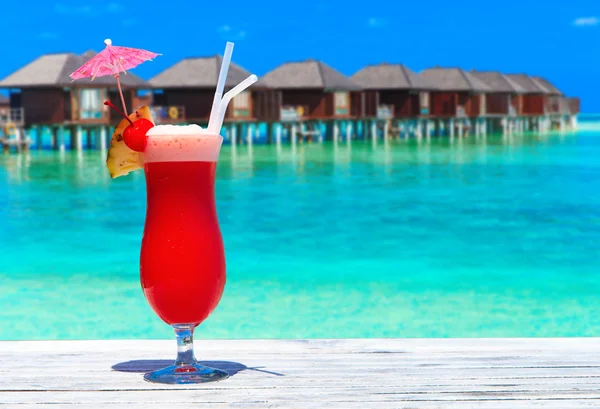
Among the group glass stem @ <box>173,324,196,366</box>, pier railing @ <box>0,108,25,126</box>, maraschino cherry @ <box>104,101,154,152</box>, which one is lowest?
glass stem @ <box>173,324,196,366</box>

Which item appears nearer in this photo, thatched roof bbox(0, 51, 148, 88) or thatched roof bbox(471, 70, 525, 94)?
thatched roof bbox(0, 51, 148, 88)

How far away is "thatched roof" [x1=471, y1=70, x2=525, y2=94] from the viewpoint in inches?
2522

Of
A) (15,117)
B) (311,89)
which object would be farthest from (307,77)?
(15,117)

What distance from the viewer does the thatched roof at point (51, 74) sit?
3372cm

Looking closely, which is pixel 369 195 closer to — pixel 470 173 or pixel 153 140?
pixel 470 173

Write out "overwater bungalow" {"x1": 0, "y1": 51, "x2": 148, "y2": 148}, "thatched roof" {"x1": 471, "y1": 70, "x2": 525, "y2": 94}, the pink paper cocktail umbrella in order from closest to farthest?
the pink paper cocktail umbrella → "overwater bungalow" {"x1": 0, "y1": 51, "x2": 148, "y2": 148} → "thatched roof" {"x1": 471, "y1": 70, "x2": 525, "y2": 94}

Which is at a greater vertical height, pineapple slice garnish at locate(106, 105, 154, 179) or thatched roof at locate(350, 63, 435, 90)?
thatched roof at locate(350, 63, 435, 90)

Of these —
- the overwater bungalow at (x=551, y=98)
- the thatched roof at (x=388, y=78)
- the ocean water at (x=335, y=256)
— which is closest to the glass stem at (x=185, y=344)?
the ocean water at (x=335, y=256)

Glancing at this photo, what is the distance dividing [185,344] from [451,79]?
56869 mm

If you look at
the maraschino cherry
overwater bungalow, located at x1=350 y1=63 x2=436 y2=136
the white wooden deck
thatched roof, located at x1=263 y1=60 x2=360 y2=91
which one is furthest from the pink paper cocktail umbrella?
overwater bungalow, located at x1=350 y1=63 x2=436 y2=136

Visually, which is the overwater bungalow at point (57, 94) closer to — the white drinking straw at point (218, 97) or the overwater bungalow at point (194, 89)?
the overwater bungalow at point (194, 89)

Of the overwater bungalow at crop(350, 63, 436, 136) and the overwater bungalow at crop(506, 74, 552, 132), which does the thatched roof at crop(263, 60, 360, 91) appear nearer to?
the overwater bungalow at crop(350, 63, 436, 136)

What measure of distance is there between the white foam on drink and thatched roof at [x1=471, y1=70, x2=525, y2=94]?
6257 cm

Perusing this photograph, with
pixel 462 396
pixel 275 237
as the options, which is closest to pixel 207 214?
pixel 462 396
